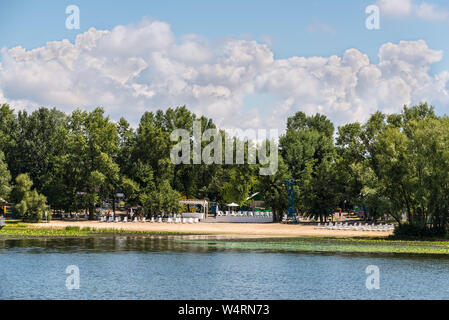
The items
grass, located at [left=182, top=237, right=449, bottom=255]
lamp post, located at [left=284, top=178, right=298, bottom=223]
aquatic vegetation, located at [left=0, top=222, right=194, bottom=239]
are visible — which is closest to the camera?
grass, located at [left=182, top=237, right=449, bottom=255]

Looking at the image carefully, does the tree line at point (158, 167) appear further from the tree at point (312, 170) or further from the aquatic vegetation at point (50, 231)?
the aquatic vegetation at point (50, 231)

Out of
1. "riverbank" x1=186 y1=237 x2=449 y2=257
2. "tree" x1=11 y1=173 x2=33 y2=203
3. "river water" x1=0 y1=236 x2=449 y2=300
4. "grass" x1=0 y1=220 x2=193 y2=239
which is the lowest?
"river water" x1=0 y1=236 x2=449 y2=300

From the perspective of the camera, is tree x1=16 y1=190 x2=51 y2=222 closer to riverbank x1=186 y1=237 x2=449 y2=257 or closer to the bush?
riverbank x1=186 y1=237 x2=449 y2=257

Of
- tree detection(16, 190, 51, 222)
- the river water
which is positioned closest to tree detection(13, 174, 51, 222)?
tree detection(16, 190, 51, 222)

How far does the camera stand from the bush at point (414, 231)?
56.8 meters

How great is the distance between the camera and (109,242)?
55625 millimetres

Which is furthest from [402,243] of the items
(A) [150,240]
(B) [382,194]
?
(A) [150,240]

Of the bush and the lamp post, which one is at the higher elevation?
the lamp post

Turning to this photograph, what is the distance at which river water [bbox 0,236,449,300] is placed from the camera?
3058cm

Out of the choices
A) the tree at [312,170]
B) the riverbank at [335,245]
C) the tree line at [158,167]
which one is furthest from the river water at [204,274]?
the tree at [312,170]

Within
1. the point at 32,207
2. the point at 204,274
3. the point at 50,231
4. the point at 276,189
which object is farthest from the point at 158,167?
the point at 204,274

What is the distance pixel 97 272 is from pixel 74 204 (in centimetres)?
5477

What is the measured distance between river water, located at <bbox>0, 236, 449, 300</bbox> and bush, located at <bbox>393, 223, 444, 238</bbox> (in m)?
13.5

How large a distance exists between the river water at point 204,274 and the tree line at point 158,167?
22.7 meters
